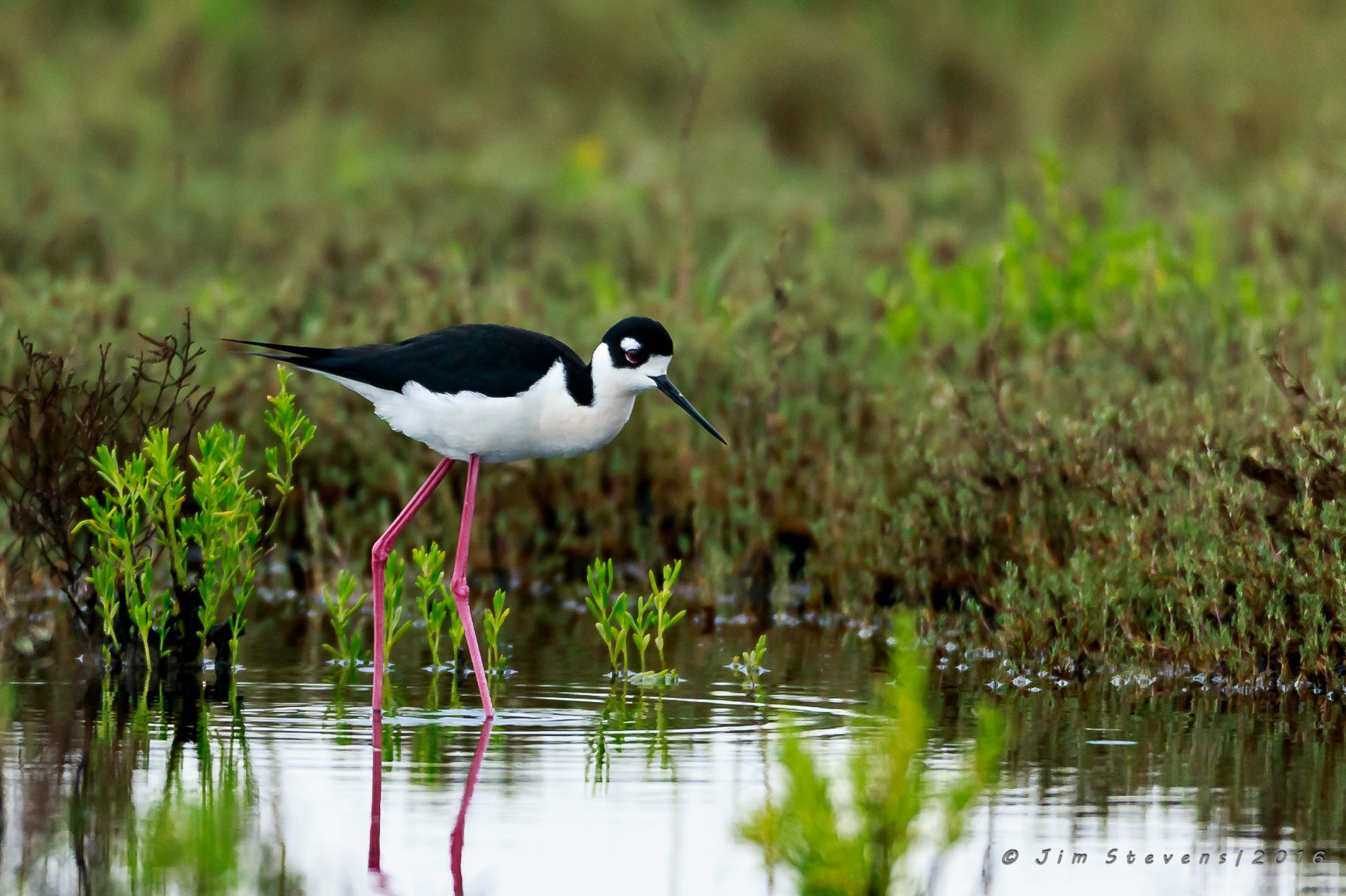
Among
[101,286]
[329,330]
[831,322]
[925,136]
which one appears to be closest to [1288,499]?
[831,322]

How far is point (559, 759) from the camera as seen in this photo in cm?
612

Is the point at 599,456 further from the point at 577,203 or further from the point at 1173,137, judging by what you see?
the point at 1173,137

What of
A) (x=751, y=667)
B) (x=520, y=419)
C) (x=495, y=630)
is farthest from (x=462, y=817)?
(x=751, y=667)

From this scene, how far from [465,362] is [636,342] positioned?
53cm

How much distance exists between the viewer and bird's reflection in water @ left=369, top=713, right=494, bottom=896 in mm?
4984

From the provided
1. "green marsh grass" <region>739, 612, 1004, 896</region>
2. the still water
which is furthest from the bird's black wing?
"green marsh grass" <region>739, 612, 1004, 896</region>

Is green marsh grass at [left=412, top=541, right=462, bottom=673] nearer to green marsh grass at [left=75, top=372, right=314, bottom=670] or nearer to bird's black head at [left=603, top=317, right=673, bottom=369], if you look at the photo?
green marsh grass at [left=75, top=372, right=314, bottom=670]

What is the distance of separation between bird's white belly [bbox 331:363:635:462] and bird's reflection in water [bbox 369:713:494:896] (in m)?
0.87

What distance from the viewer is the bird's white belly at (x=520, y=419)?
6926mm

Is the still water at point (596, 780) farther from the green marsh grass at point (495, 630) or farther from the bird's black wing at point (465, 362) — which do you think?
the bird's black wing at point (465, 362)

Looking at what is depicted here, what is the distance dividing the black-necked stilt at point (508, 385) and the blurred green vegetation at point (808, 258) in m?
1.31

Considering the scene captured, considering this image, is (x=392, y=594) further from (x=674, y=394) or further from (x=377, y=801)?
(x=377, y=801)

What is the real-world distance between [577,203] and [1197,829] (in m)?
10.4

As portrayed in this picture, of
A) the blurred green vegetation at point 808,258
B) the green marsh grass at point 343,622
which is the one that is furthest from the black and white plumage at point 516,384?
the blurred green vegetation at point 808,258
